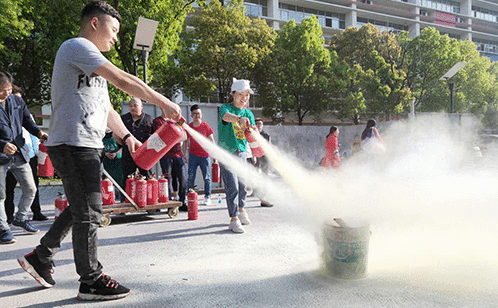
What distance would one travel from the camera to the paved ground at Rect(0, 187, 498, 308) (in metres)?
2.65

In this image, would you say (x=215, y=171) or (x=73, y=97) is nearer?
(x=73, y=97)

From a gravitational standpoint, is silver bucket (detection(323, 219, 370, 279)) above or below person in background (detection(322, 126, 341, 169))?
below

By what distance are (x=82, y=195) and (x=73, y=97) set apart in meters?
0.70

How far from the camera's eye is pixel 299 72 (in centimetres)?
2856

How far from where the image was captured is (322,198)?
381cm

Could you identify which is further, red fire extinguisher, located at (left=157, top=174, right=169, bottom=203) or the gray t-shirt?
red fire extinguisher, located at (left=157, top=174, right=169, bottom=203)

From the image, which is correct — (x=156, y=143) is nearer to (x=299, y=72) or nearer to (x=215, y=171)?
(x=215, y=171)

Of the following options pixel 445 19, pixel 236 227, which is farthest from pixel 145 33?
pixel 445 19

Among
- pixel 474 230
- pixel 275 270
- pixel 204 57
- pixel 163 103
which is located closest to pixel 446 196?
pixel 474 230

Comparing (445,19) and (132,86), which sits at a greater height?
(445,19)

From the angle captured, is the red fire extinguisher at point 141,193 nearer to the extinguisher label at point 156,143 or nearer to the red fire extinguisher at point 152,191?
the red fire extinguisher at point 152,191

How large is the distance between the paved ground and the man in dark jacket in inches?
14.0

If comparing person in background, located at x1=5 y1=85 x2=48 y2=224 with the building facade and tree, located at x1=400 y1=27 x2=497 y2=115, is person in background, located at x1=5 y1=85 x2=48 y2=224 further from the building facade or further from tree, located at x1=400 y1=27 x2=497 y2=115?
the building facade

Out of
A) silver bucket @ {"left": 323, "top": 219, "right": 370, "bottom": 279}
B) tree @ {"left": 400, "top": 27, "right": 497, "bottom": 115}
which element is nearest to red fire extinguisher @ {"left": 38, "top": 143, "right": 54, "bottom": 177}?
silver bucket @ {"left": 323, "top": 219, "right": 370, "bottom": 279}
